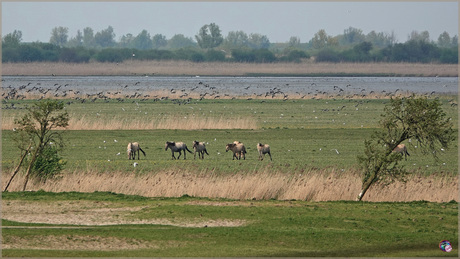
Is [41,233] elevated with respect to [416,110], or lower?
lower

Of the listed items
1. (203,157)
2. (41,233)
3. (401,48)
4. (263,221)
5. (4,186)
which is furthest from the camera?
(401,48)

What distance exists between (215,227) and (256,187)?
506 centimetres

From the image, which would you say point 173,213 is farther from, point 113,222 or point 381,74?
point 381,74

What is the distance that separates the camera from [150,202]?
19891 mm

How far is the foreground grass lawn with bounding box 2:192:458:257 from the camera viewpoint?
15.2m

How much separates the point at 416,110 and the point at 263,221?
5.37 m

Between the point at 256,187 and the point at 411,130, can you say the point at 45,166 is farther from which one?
the point at 411,130

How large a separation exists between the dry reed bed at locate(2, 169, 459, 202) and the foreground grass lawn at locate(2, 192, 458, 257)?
152 cm

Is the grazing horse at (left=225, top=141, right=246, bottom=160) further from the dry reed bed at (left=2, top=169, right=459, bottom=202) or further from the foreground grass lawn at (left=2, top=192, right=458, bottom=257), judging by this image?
the foreground grass lawn at (left=2, top=192, right=458, bottom=257)

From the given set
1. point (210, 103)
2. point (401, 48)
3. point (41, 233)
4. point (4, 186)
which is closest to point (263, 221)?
point (41, 233)

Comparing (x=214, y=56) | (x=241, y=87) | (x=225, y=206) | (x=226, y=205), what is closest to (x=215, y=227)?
(x=225, y=206)

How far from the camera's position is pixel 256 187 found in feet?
71.3

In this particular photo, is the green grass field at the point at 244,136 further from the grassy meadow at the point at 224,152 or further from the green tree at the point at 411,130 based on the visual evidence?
the green tree at the point at 411,130

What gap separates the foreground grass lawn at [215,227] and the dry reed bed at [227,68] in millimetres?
143568
